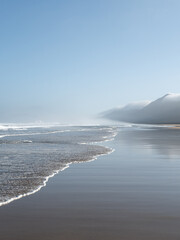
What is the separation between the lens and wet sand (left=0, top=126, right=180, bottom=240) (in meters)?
5.12

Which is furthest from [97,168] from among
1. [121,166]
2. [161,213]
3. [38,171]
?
[161,213]

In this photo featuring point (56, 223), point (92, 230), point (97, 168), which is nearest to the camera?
point (92, 230)

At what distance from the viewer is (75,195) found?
25.4ft

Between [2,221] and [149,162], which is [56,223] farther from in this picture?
[149,162]

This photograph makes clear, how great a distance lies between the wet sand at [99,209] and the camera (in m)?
5.12

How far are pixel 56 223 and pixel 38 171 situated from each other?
581cm

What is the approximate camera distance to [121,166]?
493 inches

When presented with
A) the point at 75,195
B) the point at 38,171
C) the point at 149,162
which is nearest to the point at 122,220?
the point at 75,195

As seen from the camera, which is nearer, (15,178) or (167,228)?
(167,228)

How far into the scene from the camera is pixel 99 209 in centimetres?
647

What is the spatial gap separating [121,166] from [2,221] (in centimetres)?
745

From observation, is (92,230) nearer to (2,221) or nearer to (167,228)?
(167,228)

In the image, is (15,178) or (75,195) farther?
(15,178)

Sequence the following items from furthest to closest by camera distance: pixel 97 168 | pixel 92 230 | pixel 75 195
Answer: pixel 97 168 → pixel 75 195 → pixel 92 230
